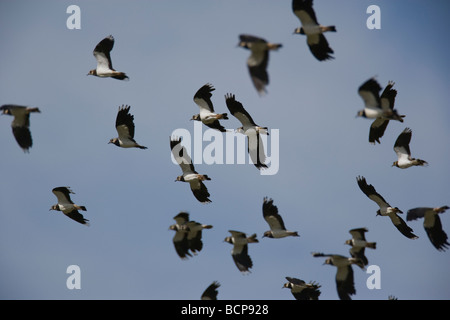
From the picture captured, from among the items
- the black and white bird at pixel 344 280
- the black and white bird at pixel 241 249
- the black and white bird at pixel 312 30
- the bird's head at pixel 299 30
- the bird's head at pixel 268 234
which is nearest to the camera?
the black and white bird at pixel 312 30

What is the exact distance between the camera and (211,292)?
36938 millimetres

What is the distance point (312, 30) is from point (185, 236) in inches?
370

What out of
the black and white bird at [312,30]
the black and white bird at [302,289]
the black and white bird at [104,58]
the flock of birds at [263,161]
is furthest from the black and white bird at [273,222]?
the black and white bird at [104,58]

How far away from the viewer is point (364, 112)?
34.0 metres

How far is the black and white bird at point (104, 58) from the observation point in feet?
120

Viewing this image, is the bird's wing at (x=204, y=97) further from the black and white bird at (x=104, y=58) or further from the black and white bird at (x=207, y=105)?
the black and white bird at (x=104, y=58)

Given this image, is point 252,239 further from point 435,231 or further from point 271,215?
point 435,231

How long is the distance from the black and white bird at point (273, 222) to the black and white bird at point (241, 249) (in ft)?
2.50

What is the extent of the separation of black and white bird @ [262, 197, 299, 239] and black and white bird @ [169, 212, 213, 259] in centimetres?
252

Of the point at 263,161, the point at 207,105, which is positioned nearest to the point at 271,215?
the point at 263,161

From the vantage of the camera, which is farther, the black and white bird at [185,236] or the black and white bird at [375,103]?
the black and white bird at [185,236]
